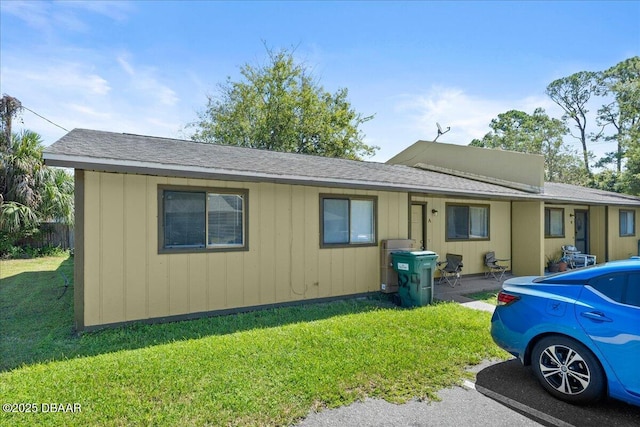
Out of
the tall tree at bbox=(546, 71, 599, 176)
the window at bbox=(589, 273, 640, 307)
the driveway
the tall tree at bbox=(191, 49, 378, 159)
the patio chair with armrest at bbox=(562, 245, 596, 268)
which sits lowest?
the driveway

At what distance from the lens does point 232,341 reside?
466cm

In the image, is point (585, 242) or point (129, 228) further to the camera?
point (585, 242)

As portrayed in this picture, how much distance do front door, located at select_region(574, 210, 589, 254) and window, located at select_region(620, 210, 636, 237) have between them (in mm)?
1892

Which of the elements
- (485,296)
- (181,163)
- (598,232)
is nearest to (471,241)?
(485,296)

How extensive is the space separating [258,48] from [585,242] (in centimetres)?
2242

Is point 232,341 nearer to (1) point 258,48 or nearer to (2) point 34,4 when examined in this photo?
(2) point 34,4

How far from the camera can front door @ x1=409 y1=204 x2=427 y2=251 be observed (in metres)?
9.47

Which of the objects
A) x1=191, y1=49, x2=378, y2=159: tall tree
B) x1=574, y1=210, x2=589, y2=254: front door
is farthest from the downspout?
x1=191, y1=49, x2=378, y2=159: tall tree

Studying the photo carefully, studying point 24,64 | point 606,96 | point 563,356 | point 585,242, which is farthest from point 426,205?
point 606,96

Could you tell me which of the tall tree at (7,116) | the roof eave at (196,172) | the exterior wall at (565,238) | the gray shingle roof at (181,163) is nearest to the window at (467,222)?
the gray shingle roof at (181,163)

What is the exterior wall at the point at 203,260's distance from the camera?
5.11 meters

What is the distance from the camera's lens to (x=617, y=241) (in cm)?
1349

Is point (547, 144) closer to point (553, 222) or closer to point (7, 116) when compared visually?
point (553, 222)

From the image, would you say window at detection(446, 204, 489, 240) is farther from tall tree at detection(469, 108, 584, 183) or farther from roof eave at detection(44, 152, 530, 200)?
tall tree at detection(469, 108, 584, 183)
